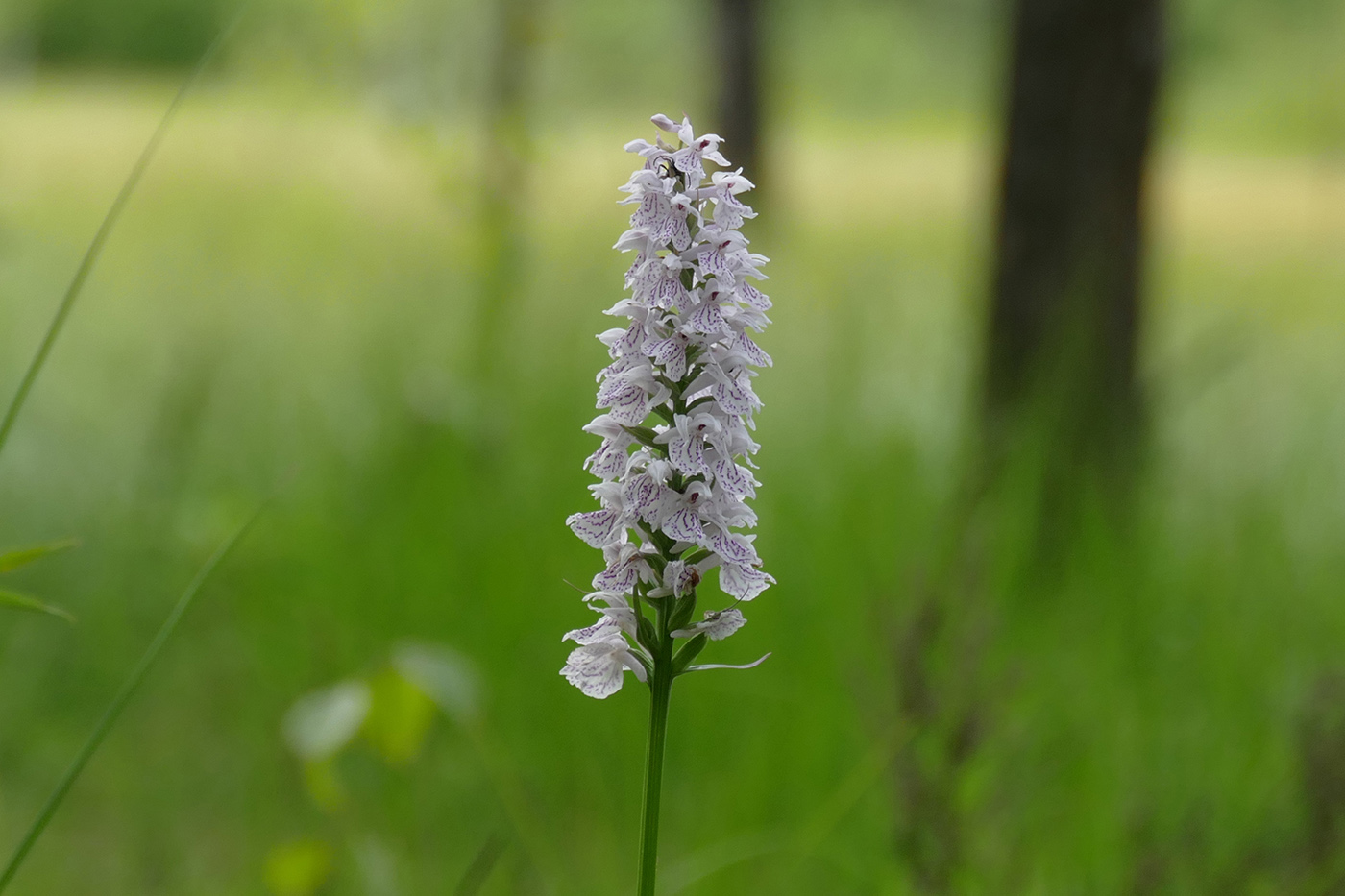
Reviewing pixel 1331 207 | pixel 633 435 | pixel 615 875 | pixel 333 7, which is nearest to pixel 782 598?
pixel 615 875

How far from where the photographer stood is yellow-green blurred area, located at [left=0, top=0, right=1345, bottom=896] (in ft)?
7.04

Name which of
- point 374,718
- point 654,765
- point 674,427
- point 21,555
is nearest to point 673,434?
point 674,427

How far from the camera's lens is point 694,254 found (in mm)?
912

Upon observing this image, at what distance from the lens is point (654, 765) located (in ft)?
2.68

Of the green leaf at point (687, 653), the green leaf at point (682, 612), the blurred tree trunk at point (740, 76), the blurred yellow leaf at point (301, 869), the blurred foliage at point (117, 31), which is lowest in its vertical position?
the blurred yellow leaf at point (301, 869)

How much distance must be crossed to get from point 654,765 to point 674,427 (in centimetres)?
27

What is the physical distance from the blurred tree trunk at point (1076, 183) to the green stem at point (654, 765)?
10.7ft

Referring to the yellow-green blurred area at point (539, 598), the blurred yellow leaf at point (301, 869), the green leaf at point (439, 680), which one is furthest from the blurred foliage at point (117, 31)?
the green leaf at point (439, 680)

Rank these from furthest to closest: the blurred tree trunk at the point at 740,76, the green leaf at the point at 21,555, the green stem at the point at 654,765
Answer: the blurred tree trunk at the point at 740,76
the green leaf at the point at 21,555
the green stem at the point at 654,765

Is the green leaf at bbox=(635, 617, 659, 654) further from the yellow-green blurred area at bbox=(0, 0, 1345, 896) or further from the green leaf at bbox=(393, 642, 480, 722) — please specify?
the green leaf at bbox=(393, 642, 480, 722)

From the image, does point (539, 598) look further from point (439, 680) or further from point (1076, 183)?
point (1076, 183)

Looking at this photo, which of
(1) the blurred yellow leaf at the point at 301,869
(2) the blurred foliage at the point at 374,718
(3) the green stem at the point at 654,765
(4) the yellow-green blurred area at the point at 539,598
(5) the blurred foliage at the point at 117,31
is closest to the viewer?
(3) the green stem at the point at 654,765

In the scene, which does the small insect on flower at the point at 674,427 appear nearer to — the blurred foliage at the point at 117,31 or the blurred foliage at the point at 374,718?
the blurred foliage at the point at 374,718

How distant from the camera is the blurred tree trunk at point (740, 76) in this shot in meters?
14.8
